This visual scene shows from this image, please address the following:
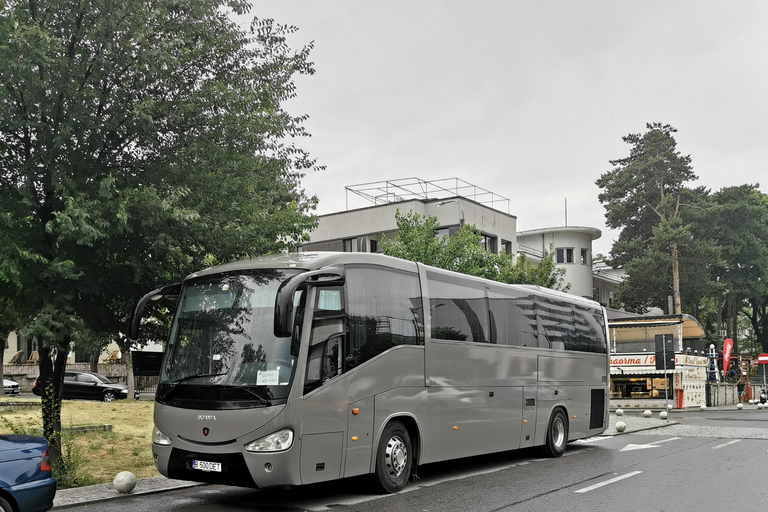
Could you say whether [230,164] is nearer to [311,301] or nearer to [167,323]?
[167,323]

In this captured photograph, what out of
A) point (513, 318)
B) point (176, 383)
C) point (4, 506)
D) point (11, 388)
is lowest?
point (11, 388)

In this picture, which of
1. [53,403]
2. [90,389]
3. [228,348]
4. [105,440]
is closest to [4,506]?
[228,348]

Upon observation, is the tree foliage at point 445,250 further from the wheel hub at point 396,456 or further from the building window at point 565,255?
the building window at point 565,255

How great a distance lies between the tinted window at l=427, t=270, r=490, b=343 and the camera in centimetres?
1174

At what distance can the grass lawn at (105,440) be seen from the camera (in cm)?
1194

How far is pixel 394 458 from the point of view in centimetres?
1050

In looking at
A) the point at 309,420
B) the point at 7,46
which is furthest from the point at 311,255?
the point at 7,46

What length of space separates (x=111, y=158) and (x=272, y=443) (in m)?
5.30

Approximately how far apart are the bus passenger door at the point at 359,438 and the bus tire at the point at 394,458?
31 cm

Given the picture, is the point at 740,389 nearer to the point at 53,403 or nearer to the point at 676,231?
the point at 676,231

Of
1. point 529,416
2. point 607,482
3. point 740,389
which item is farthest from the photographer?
point 740,389

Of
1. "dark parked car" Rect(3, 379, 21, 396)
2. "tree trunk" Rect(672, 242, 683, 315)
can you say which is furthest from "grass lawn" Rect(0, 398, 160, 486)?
"tree trunk" Rect(672, 242, 683, 315)

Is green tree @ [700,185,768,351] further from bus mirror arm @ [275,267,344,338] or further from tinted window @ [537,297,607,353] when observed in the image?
bus mirror arm @ [275,267,344,338]

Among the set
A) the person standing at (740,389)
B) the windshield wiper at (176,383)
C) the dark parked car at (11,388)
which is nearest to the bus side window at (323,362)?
the windshield wiper at (176,383)
